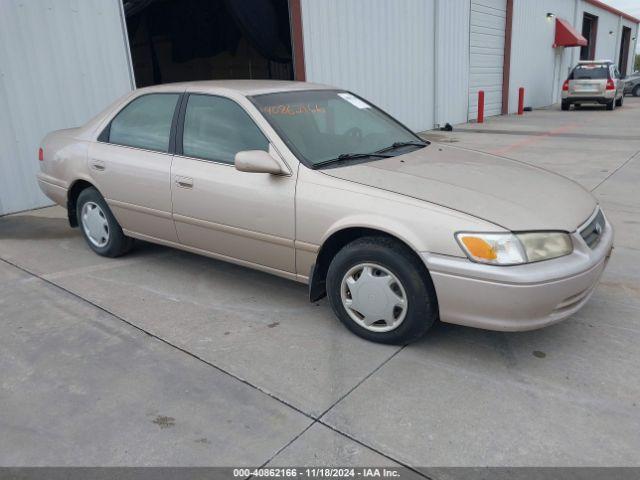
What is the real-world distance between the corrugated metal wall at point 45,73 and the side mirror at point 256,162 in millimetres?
4684

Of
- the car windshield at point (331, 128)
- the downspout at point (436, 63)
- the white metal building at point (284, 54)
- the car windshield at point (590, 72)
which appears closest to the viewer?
the car windshield at point (331, 128)

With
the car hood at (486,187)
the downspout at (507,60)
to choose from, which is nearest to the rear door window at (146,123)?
the car hood at (486,187)

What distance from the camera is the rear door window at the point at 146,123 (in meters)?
4.22

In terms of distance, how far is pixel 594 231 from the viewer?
10.8ft

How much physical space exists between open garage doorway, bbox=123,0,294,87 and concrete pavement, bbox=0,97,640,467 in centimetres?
739

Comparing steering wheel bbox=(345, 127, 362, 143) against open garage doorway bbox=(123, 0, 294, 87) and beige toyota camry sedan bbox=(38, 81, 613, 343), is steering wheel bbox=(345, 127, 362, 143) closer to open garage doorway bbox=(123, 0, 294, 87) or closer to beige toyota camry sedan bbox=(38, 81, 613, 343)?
beige toyota camry sedan bbox=(38, 81, 613, 343)

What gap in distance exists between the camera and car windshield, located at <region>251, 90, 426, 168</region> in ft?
11.8

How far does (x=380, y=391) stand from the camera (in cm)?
284

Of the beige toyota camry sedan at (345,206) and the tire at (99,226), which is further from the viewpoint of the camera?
the tire at (99,226)

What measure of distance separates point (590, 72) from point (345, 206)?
1935 cm

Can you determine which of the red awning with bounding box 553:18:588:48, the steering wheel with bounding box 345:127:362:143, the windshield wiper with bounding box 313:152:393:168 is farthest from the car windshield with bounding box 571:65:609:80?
the windshield wiper with bounding box 313:152:393:168

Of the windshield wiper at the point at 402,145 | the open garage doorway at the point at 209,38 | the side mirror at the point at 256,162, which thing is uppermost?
the open garage doorway at the point at 209,38

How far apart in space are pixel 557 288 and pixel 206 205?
2.33 m

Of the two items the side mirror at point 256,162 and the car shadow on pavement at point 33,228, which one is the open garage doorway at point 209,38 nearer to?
the car shadow on pavement at point 33,228
